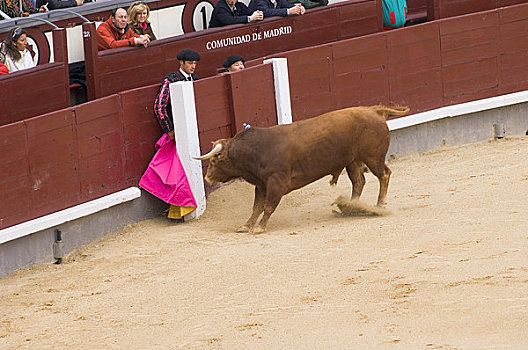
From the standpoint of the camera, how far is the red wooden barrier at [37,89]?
30.8 ft

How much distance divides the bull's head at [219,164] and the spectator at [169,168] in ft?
1.80

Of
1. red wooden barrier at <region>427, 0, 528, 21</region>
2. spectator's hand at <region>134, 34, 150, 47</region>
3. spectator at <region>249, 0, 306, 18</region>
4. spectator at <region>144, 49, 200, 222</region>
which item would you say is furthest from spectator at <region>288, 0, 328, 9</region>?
spectator at <region>144, 49, 200, 222</region>

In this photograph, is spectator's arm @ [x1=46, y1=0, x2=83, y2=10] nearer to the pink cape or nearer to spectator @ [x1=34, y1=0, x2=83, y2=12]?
spectator @ [x1=34, y1=0, x2=83, y2=12]

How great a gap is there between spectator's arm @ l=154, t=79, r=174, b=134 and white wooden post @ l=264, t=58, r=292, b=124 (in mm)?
1202

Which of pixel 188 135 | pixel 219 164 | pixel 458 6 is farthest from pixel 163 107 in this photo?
pixel 458 6

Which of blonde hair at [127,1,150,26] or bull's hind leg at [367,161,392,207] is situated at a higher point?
blonde hair at [127,1,150,26]

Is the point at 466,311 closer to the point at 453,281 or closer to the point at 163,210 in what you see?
the point at 453,281

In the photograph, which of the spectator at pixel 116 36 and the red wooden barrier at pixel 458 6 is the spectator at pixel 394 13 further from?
the spectator at pixel 116 36

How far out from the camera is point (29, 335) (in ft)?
21.4

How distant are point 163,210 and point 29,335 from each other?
304 centimetres

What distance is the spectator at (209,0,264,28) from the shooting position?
11023 mm

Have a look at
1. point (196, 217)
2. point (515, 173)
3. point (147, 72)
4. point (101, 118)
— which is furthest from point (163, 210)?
point (515, 173)

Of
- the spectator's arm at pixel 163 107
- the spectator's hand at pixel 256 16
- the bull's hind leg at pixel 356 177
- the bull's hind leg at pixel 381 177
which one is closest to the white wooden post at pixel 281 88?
the spectator's hand at pixel 256 16

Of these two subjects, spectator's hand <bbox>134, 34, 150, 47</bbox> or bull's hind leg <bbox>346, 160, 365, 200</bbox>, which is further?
spectator's hand <bbox>134, 34, 150, 47</bbox>
